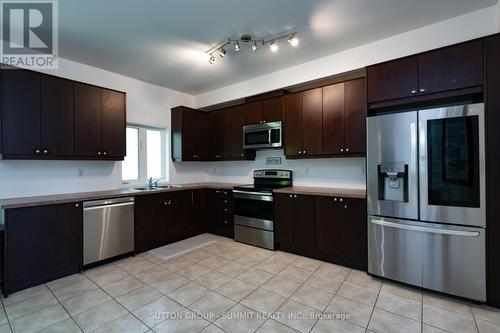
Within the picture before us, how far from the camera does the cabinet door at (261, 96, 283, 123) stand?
3781 mm

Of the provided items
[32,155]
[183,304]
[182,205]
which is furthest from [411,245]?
[32,155]

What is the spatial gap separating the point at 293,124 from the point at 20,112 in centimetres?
336

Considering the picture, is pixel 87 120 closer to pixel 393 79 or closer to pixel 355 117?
pixel 355 117

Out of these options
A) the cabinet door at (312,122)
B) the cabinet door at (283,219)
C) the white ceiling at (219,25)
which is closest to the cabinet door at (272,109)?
the cabinet door at (312,122)

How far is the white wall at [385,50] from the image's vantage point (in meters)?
2.38

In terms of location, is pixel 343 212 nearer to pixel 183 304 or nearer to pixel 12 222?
pixel 183 304

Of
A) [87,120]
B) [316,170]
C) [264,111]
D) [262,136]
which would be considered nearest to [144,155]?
[87,120]

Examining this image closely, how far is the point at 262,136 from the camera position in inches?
156

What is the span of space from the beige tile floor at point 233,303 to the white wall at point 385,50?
8.55 feet

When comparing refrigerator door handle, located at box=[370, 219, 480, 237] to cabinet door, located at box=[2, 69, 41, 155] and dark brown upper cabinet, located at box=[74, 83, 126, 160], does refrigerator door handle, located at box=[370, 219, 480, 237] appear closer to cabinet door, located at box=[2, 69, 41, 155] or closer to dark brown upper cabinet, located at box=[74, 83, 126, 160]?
dark brown upper cabinet, located at box=[74, 83, 126, 160]

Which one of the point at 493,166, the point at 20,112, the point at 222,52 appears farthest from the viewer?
the point at 222,52

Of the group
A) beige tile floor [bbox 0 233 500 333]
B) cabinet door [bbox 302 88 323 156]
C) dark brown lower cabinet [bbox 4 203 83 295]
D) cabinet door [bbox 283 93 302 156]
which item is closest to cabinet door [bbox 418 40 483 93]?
cabinet door [bbox 302 88 323 156]

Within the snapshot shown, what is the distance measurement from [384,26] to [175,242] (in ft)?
13.5

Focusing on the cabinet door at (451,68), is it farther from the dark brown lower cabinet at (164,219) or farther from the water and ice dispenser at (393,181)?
the dark brown lower cabinet at (164,219)
